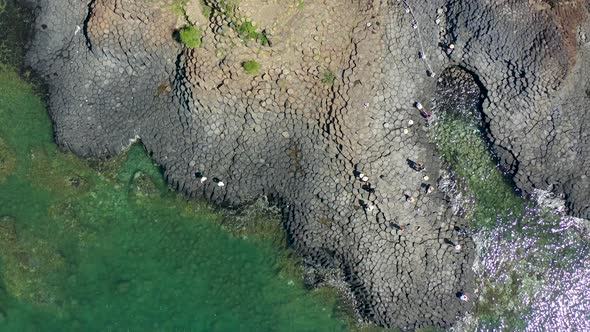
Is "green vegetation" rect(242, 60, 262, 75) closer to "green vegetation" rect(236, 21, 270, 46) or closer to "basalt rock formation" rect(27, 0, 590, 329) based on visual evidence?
"basalt rock formation" rect(27, 0, 590, 329)

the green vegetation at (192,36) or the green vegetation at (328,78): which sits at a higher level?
the green vegetation at (328,78)

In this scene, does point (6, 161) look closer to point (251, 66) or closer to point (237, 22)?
point (251, 66)

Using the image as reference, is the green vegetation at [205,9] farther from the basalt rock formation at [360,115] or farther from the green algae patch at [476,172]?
the green algae patch at [476,172]

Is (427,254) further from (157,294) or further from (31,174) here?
(31,174)

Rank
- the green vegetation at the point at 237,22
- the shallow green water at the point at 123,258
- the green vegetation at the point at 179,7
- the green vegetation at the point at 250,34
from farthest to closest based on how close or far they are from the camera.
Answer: the shallow green water at the point at 123,258, the green vegetation at the point at 179,7, the green vegetation at the point at 250,34, the green vegetation at the point at 237,22

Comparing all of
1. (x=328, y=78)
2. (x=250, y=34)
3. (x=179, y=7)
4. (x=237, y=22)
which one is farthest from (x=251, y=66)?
(x=179, y=7)

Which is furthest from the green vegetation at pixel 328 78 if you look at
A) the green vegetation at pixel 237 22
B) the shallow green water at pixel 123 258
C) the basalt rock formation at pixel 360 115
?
the shallow green water at pixel 123 258

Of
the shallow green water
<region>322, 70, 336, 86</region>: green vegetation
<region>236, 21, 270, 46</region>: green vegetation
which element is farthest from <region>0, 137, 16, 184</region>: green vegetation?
<region>322, 70, 336, 86</region>: green vegetation
